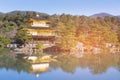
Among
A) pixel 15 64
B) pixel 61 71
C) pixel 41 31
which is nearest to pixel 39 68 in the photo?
pixel 61 71

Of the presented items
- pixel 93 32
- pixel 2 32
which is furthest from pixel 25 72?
pixel 2 32

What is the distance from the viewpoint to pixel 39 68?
43.6 feet

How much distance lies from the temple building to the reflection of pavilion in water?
815 cm

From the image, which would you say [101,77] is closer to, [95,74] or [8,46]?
[95,74]

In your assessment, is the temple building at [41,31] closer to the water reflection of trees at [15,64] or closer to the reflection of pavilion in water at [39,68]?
the water reflection of trees at [15,64]

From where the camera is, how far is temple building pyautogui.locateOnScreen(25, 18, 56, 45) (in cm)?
2269

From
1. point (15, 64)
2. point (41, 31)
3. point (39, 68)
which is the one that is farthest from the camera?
point (41, 31)

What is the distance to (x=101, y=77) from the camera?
36.5ft

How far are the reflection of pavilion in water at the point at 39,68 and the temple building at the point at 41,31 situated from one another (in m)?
8.15

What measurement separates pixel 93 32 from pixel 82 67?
8.82 metres

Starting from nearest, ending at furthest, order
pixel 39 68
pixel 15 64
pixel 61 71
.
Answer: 1. pixel 61 71
2. pixel 39 68
3. pixel 15 64

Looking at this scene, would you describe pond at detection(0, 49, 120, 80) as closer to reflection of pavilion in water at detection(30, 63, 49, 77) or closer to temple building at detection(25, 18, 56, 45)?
reflection of pavilion in water at detection(30, 63, 49, 77)

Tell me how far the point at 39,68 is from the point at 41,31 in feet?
34.2

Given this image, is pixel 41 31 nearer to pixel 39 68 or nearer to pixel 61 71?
pixel 39 68
